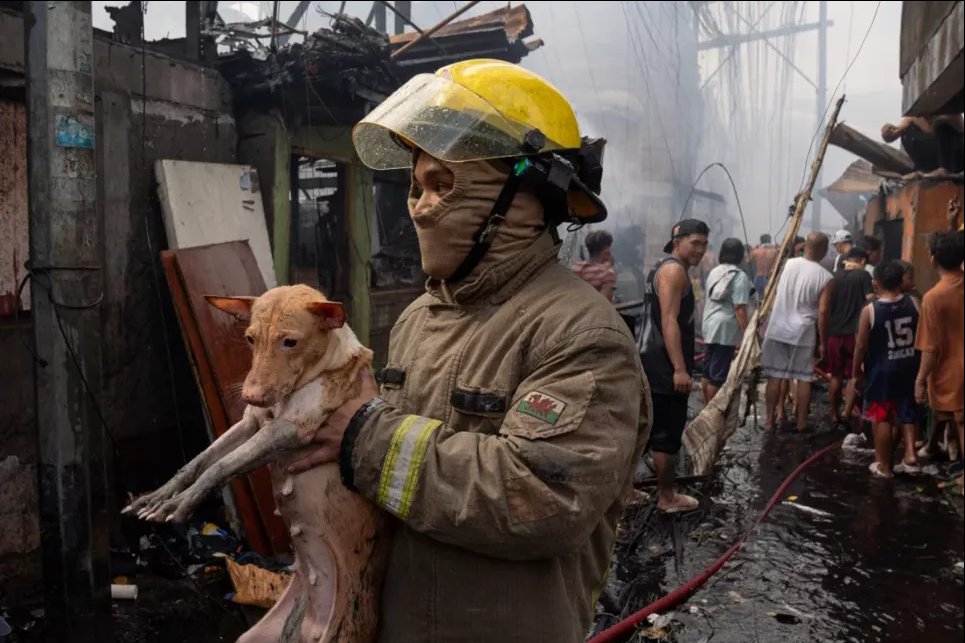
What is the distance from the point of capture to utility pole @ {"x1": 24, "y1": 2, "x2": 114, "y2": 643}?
2.93 metres

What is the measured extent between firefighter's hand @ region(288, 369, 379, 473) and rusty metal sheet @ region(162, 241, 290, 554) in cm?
362

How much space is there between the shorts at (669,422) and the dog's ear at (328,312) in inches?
172

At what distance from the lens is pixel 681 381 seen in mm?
5527

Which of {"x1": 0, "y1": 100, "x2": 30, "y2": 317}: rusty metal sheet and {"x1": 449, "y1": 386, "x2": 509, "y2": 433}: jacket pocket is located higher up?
{"x1": 0, "y1": 100, "x2": 30, "y2": 317}: rusty metal sheet

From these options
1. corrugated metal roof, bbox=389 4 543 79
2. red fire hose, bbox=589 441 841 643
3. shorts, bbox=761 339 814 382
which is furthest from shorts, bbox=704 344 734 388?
corrugated metal roof, bbox=389 4 543 79

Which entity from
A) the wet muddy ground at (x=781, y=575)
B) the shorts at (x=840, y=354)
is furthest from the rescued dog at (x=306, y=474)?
the shorts at (x=840, y=354)

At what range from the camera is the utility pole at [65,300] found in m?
→ 2.93

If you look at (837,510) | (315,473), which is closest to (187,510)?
(315,473)

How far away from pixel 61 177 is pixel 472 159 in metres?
2.19

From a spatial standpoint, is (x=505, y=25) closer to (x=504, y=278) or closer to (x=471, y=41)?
(x=471, y=41)

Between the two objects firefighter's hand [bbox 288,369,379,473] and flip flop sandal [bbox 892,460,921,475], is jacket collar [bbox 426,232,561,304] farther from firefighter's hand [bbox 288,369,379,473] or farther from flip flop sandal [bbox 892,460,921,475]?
flip flop sandal [bbox 892,460,921,475]

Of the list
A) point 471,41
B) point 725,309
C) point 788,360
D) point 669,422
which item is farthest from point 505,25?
point 669,422

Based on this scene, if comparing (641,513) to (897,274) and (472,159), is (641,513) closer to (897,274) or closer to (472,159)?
(897,274)

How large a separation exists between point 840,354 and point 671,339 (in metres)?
4.90
